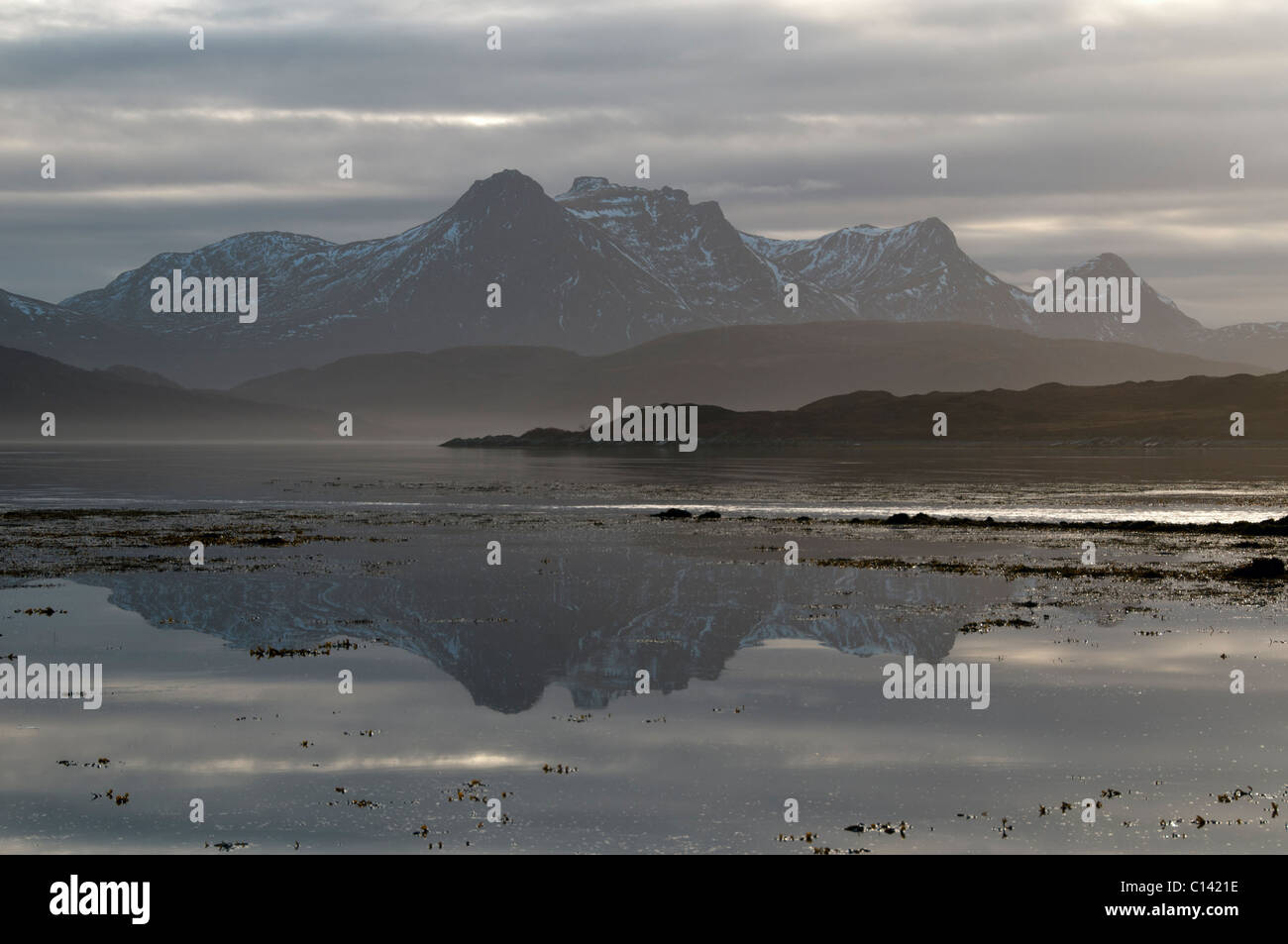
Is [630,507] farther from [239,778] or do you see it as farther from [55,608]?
[239,778]

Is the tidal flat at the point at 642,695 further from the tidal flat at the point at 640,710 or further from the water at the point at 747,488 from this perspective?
the water at the point at 747,488

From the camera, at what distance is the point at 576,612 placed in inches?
1550

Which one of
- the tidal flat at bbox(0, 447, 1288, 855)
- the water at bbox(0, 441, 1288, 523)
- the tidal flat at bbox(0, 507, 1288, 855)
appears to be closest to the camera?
the tidal flat at bbox(0, 507, 1288, 855)

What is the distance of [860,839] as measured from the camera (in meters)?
17.8

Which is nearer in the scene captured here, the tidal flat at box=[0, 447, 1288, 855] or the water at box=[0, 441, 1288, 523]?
the tidal flat at box=[0, 447, 1288, 855]

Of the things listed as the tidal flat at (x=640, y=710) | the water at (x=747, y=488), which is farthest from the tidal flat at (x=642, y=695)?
the water at (x=747, y=488)

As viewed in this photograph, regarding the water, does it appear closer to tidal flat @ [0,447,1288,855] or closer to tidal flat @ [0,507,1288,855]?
tidal flat @ [0,447,1288,855]

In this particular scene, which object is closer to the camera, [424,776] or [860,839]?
[860,839]

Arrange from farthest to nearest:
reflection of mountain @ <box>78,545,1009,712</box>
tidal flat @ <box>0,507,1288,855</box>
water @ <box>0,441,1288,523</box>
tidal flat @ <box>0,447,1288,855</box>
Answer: water @ <box>0,441,1288,523</box> < reflection of mountain @ <box>78,545,1009,712</box> < tidal flat @ <box>0,447,1288,855</box> < tidal flat @ <box>0,507,1288,855</box>

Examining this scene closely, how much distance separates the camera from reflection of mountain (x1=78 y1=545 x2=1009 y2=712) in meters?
31.1

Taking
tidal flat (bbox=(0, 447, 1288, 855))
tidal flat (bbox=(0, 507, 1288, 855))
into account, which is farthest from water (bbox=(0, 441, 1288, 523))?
tidal flat (bbox=(0, 507, 1288, 855))

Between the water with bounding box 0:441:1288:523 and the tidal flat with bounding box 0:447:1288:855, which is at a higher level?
the water with bounding box 0:441:1288:523
